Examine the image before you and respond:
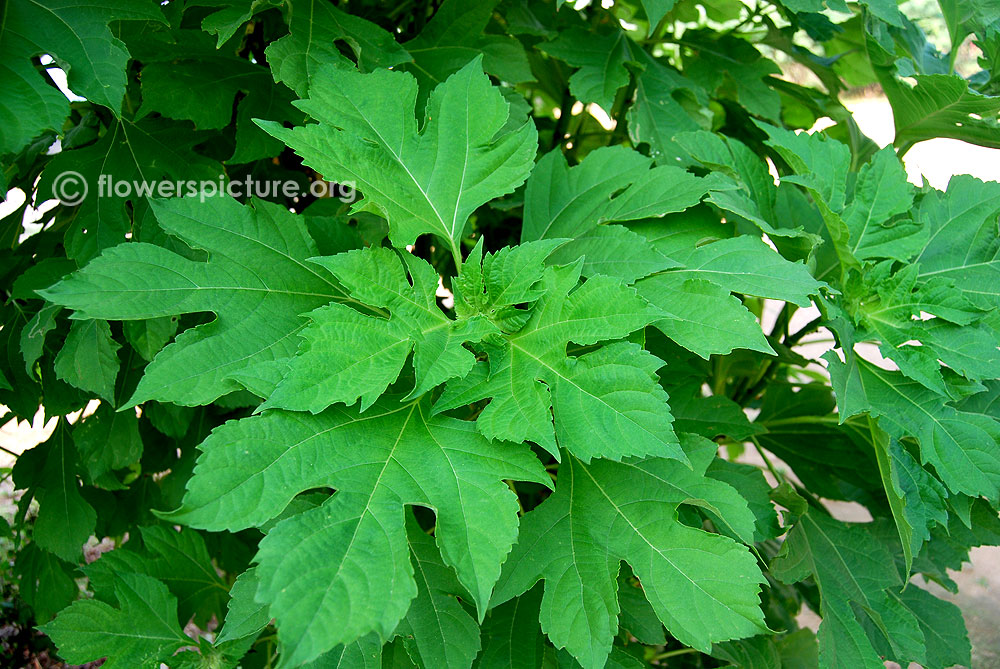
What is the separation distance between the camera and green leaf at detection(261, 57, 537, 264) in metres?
1.06

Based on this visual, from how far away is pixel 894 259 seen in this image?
4.13 ft

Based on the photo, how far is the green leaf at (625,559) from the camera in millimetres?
924

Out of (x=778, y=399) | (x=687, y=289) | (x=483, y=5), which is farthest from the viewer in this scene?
(x=778, y=399)

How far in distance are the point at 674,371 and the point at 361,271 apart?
57 centimetres

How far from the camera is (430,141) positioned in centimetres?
110

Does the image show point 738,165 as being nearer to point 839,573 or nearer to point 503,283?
point 503,283

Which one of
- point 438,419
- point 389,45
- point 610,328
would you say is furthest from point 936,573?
point 389,45

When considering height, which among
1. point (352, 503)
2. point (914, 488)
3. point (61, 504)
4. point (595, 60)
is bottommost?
point (61, 504)

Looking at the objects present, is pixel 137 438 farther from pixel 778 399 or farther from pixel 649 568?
pixel 778 399

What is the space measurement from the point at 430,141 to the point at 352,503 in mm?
544

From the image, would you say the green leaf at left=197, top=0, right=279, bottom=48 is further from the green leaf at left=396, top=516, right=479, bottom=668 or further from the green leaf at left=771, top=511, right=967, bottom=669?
the green leaf at left=771, top=511, right=967, bottom=669

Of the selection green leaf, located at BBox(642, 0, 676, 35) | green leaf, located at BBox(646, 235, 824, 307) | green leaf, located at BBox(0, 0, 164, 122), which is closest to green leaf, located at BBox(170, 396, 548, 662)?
green leaf, located at BBox(646, 235, 824, 307)

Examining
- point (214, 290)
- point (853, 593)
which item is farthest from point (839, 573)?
point (214, 290)

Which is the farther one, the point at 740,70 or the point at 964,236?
the point at 740,70
